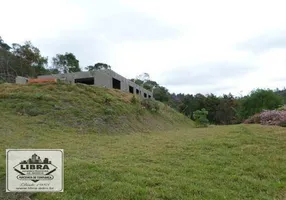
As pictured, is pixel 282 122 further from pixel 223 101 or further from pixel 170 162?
pixel 223 101

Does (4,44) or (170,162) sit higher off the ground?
(4,44)

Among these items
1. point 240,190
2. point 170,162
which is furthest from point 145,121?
point 240,190

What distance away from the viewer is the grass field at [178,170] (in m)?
3.81

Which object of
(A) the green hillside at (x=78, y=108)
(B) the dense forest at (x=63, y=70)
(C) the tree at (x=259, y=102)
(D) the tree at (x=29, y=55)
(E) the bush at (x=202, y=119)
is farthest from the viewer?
(D) the tree at (x=29, y=55)

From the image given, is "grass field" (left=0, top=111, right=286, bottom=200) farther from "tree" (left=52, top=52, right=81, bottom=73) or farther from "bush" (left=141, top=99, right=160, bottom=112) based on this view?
"tree" (left=52, top=52, right=81, bottom=73)

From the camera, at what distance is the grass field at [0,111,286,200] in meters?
3.81

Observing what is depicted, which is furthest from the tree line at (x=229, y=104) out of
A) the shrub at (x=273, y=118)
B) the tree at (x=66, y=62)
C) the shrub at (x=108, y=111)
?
the shrub at (x=108, y=111)

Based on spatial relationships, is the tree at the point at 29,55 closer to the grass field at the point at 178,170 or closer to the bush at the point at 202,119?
the bush at the point at 202,119

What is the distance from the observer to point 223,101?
32406 mm

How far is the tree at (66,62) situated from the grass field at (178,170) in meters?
31.0

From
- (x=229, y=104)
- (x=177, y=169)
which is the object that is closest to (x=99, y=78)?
(x=177, y=169)

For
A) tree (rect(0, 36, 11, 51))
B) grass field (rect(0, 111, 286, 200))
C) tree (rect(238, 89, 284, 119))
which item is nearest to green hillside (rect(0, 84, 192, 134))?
grass field (rect(0, 111, 286, 200))

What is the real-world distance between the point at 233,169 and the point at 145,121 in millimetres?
10073

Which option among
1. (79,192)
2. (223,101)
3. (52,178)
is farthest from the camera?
(223,101)
